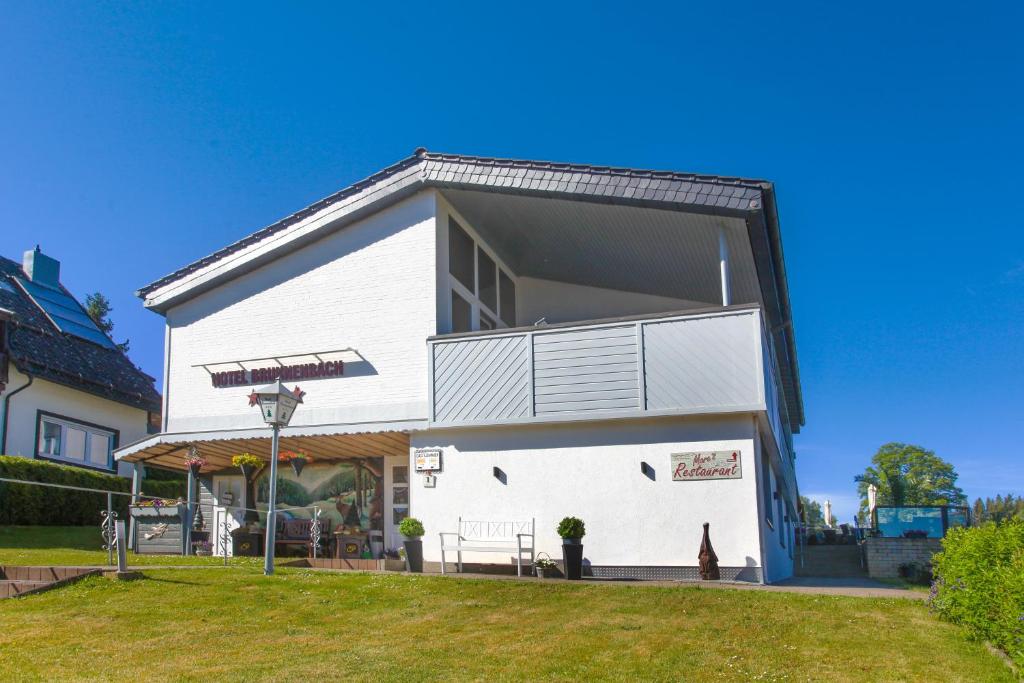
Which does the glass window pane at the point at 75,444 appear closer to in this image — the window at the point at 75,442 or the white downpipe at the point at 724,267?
the window at the point at 75,442

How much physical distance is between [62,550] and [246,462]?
3.45 meters

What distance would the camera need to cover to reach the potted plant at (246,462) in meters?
18.0

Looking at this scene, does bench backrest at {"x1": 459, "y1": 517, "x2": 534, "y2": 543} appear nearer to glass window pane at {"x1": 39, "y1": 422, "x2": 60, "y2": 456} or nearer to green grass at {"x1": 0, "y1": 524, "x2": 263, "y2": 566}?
green grass at {"x1": 0, "y1": 524, "x2": 263, "y2": 566}

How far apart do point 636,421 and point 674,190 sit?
370cm

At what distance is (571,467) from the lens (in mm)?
15180

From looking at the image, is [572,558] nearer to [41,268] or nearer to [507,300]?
[507,300]

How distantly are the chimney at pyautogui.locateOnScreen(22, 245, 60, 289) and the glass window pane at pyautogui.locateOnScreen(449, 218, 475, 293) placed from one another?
17299 mm

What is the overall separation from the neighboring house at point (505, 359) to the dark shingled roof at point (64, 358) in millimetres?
7571

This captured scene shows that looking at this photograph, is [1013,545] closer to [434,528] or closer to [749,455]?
[749,455]

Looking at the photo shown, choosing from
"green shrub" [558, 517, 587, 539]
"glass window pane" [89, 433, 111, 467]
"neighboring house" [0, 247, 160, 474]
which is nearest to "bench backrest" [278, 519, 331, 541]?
"green shrub" [558, 517, 587, 539]

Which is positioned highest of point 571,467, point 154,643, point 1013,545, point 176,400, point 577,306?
point 577,306

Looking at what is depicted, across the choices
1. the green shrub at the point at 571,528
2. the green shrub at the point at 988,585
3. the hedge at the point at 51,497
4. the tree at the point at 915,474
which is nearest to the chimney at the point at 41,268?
the hedge at the point at 51,497

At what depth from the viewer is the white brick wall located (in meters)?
16.8

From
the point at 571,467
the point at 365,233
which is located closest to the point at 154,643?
the point at 571,467
